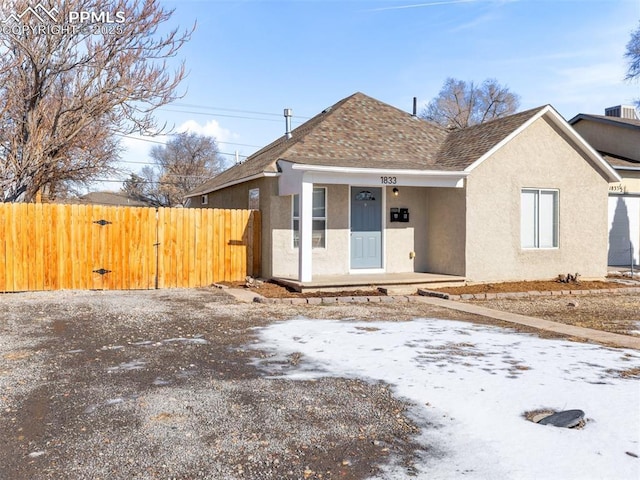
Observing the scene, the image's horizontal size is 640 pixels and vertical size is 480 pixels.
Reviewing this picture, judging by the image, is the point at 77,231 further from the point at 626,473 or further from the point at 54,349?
the point at 626,473

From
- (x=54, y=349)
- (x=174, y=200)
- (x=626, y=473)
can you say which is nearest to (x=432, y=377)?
(x=626, y=473)

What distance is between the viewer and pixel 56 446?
3637mm

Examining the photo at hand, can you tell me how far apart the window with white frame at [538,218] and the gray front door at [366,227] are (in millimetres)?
3818

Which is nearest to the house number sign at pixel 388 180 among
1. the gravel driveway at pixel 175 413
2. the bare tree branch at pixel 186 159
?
the gravel driveway at pixel 175 413

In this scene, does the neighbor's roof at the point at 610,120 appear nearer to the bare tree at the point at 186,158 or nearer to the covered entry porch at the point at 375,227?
the covered entry porch at the point at 375,227

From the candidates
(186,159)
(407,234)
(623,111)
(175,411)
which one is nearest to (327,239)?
(407,234)

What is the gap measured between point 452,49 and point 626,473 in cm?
1941

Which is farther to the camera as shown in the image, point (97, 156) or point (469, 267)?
point (97, 156)

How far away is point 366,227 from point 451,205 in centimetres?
231

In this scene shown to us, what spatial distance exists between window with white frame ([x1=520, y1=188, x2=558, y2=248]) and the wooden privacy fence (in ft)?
23.6

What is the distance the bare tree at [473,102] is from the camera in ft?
159

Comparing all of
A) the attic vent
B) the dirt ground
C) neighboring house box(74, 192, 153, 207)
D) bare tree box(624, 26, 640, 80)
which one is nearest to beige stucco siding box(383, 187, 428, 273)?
the dirt ground

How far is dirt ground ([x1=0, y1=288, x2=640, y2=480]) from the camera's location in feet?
11.1

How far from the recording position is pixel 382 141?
15242mm
